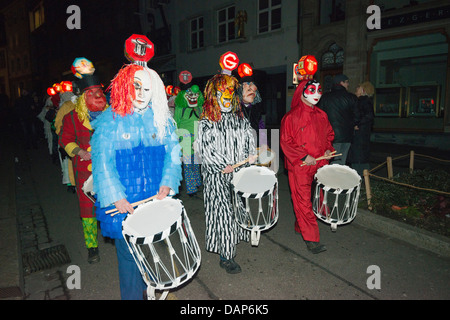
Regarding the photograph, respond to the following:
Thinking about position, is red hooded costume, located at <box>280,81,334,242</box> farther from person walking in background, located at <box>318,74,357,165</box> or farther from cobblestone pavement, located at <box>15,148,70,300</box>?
cobblestone pavement, located at <box>15,148,70,300</box>

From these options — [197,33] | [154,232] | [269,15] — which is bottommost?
[154,232]

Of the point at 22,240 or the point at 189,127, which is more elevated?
the point at 189,127

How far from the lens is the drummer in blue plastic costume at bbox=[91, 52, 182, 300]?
234 centimetres

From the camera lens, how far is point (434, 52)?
11.5 meters

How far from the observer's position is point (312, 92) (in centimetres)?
370

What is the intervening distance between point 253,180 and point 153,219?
1.31 metres

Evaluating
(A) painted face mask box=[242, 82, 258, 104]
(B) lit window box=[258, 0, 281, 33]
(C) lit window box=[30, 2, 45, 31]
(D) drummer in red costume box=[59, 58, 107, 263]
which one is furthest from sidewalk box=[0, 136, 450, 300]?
(C) lit window box=[30, 2, 45, 31]

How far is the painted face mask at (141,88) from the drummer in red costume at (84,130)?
1.31 metres

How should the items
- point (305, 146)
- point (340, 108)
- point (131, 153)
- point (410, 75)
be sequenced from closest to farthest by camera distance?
point (131, 153)
point (305, 146)
point (340, 108)
point (410, 75)

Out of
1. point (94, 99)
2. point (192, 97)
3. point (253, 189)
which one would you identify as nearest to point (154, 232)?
point (253, 189)

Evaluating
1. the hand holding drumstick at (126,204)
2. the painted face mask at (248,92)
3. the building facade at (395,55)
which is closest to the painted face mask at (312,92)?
the painted face mask at (248,92)

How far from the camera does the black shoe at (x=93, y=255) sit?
3.80m

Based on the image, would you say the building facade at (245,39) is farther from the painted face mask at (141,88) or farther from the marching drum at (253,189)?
the painted face mask at (141,88)

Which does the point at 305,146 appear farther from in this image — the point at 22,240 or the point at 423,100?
the point at 423,100
